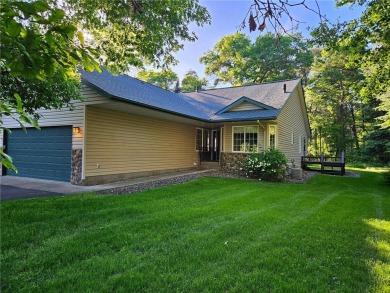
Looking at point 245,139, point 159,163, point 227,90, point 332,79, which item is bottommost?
point 159,163

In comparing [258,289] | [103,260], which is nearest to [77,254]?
[103,260]

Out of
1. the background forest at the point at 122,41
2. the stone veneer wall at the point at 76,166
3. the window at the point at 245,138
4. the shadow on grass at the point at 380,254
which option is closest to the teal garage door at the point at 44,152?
the stone veneer wall at the point at 76,166

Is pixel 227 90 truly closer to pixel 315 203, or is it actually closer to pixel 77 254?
pixel 315 203

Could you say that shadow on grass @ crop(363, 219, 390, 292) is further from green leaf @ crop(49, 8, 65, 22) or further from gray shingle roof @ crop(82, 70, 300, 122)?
gray shingle roof @ crop(82, 70, 300, 122)

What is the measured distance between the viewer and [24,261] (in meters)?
3.01

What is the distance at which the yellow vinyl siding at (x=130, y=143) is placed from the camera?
29.9ft

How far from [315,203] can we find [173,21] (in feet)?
20.2

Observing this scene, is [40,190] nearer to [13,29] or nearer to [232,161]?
[13,29]

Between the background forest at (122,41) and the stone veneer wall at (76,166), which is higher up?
the background forest at (122,41)

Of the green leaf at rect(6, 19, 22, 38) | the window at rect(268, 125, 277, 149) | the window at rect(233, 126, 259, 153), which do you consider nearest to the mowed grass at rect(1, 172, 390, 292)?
the green leaf at rect(6, 19, 22, 38)

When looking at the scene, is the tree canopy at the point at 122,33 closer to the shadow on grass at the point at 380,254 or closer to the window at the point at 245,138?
the shadow on grass at the point at 380,254

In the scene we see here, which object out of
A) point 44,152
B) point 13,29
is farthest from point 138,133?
point 13,29

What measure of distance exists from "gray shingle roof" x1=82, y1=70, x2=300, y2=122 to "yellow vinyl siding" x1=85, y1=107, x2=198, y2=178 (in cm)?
102

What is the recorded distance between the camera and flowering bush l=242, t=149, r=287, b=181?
11358 millimetres
